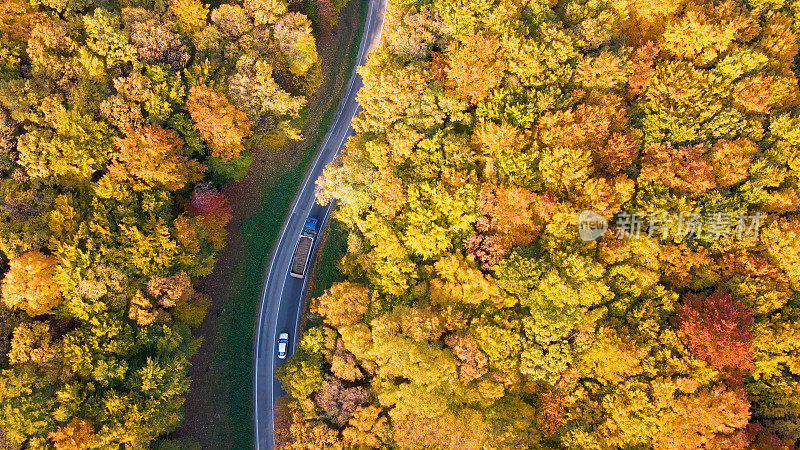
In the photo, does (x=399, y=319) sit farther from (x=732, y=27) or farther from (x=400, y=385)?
(x=732, y=27)

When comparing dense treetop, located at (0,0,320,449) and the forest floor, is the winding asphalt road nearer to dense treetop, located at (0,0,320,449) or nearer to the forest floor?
the forest floor

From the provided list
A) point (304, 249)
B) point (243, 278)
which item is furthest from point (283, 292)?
point (304, 249)

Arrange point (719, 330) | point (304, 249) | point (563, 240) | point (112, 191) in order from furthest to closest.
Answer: point (304, 249) → point (112, 191) → point (563, 240) → point (719, 330)

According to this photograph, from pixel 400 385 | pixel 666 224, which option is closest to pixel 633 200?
pixel 666 224

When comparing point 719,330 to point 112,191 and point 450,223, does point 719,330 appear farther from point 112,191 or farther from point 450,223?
point 112,191

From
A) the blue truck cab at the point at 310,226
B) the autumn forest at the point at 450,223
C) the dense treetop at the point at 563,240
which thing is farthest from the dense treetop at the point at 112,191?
the dense treetop at the point at 563,240

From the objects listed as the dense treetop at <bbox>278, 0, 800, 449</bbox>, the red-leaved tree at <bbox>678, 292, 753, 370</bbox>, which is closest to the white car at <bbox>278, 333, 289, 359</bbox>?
the dense treetop at <bbox>278, 0, 800, 449</bbox>
